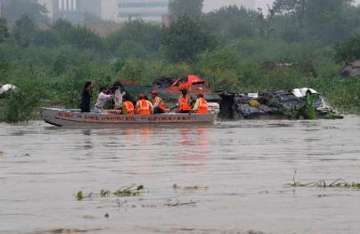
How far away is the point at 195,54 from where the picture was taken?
91.2 meters

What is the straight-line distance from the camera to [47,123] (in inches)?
1676

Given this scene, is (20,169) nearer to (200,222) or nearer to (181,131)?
(200,222)

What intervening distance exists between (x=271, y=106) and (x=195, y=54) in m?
43.1

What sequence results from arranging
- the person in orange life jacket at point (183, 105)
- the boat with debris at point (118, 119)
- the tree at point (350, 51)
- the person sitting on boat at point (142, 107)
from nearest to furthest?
1. the boat with debris at point (118, 119)
2. the person sitting on boat at point (142, 107)
3. the person in orange life jacket at point (183, 105)
4. the tree at point (350, 51)

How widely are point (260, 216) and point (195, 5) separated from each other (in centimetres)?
15462

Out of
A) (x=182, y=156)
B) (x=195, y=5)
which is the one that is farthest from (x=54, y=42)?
(x=182, y=156)

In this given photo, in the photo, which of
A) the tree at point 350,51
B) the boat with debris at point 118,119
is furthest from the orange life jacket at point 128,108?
the tree at point 350,51

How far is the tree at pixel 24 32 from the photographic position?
110 m

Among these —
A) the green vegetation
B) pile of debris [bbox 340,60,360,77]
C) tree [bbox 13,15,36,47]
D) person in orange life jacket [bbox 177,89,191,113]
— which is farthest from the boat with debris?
tree [bbox 13,15,36,47]

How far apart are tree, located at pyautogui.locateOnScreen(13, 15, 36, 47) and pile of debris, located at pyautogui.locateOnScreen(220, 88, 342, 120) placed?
61741 mm

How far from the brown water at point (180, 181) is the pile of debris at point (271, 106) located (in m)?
11.4

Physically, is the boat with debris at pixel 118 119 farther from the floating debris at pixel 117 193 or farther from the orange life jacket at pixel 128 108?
the floating debris at pixel 117 193

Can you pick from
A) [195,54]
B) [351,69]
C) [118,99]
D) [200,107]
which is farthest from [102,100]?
[195,54]

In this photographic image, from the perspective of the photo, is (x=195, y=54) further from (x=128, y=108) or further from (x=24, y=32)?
(x=128, y=108)
